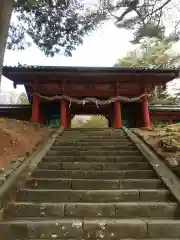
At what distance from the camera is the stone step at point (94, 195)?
15.6 feet

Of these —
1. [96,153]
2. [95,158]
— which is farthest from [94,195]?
[96,153]

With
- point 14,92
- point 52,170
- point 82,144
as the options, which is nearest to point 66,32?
point 82,144

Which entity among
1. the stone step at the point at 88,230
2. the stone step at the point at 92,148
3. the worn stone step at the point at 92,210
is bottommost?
the stone step at the point at 88,230

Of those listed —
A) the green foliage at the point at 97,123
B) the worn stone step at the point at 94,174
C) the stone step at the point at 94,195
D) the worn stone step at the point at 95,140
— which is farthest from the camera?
the green foliage at the point at 97,123

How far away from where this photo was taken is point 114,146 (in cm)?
809

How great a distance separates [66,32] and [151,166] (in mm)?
6549

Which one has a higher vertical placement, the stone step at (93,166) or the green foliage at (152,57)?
the green foliage at (152,57)

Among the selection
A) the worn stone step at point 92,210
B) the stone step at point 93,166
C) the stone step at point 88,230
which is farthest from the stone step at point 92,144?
the stone step at point 88,230

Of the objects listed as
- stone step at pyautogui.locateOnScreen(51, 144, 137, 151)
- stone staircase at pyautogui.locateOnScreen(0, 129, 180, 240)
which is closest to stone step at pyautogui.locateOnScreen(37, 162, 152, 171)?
stone staircase at pyautogui.locateOnScreen(0, 129, 180, 240)

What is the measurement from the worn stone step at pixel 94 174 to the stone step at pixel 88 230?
1.92m

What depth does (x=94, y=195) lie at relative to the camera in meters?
4.79

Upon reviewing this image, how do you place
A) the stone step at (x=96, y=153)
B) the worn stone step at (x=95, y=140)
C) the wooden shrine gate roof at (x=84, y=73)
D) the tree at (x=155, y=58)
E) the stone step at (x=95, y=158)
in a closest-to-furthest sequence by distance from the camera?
the stone step at (x=95, y=158), the stone step at (x=96, y=153), the worn stone step at (x=95, y=140), the wooden shrine gate roof at (x=84, y=73), the tree at (x=155, y=58)

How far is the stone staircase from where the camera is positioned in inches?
147

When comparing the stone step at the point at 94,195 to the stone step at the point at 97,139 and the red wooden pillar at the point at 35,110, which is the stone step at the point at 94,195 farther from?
the red wooden pillar at the point at 35,110
